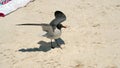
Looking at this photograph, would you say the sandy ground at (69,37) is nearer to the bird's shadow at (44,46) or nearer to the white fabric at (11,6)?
the bird's shadow at (44,46)

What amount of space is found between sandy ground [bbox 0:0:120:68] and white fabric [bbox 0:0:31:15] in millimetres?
239

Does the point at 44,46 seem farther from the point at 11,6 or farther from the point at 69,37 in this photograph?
the point at 11,6

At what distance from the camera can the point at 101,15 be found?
48.9ft

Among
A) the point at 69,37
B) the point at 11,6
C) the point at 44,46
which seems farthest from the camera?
the point at 11,6

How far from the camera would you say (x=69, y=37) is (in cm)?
1300

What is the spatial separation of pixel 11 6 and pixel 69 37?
14.7 feet

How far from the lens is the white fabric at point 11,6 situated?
15.8 m

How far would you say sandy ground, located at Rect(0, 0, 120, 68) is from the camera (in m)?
11.3

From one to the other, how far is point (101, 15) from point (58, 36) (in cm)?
366

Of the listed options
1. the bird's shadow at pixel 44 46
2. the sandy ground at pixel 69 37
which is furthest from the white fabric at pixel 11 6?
the bird's shadow at pixel 44 46

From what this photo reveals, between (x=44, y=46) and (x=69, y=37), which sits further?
(x=69, y=37)

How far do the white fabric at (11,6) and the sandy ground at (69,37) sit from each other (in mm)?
239

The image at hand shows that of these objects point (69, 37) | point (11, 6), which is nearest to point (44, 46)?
point (69, 37)

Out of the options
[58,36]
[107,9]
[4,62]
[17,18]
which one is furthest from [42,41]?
[107,9]
